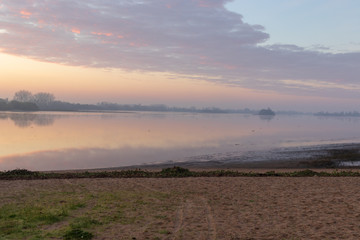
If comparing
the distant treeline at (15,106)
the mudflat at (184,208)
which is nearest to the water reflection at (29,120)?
the mudflat at (184,208)

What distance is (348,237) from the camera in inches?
338

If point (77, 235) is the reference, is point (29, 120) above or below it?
above

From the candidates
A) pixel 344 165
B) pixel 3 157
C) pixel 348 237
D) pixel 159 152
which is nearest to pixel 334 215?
pixel 348 237

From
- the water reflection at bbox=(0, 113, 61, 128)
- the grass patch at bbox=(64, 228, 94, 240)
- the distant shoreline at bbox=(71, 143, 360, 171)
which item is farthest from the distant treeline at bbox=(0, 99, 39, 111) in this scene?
the grass patch at bbox=(64, 228, 94, 240)

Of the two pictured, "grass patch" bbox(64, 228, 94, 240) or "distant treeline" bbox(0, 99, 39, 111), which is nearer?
"grass patch" bbox(64, 228, 94, 240)

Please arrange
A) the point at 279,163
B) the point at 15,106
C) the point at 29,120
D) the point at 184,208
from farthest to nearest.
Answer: the point at 15,106, the point at 29,120, the point at 279,163, the point at 184,208

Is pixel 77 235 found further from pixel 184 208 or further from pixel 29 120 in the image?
pixel 29 120

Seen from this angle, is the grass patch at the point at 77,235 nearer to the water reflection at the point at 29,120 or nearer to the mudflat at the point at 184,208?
the mudflat at the point at 184,208

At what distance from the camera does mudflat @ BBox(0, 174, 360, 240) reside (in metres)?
9.06

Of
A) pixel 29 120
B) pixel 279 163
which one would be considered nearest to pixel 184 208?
pixel 279 163

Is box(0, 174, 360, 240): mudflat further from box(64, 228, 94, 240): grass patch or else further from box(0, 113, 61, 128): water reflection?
box(0, 113, 61, 128): water reflection

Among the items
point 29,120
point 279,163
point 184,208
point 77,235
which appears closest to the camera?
point 77,235

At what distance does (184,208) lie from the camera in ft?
39.9

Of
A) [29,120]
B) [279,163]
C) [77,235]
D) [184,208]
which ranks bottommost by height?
[279,163]
